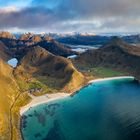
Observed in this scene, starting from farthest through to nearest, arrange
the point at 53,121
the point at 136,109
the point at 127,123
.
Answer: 1. the point at 136,109
2. the point at 53,121
3. the point at 127,123

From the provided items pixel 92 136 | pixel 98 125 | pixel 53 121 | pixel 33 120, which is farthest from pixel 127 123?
pixel 33 120

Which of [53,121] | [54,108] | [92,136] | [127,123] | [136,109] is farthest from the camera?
[54,108]

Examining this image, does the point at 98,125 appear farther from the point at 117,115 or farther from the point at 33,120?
the point at 33,120

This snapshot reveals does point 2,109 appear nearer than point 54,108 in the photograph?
Yes

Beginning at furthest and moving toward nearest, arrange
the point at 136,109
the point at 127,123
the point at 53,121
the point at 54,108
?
the point at 54,108, the point at 136,109, the point at 53,121, the point at 127,123

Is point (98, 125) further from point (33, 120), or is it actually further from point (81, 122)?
point (33, 120)

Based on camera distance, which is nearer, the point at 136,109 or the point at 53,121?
the point at 53,121

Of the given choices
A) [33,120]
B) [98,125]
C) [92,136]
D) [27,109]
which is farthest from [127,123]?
[27,109]

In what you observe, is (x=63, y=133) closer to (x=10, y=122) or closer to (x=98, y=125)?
(x=98, y=125)
